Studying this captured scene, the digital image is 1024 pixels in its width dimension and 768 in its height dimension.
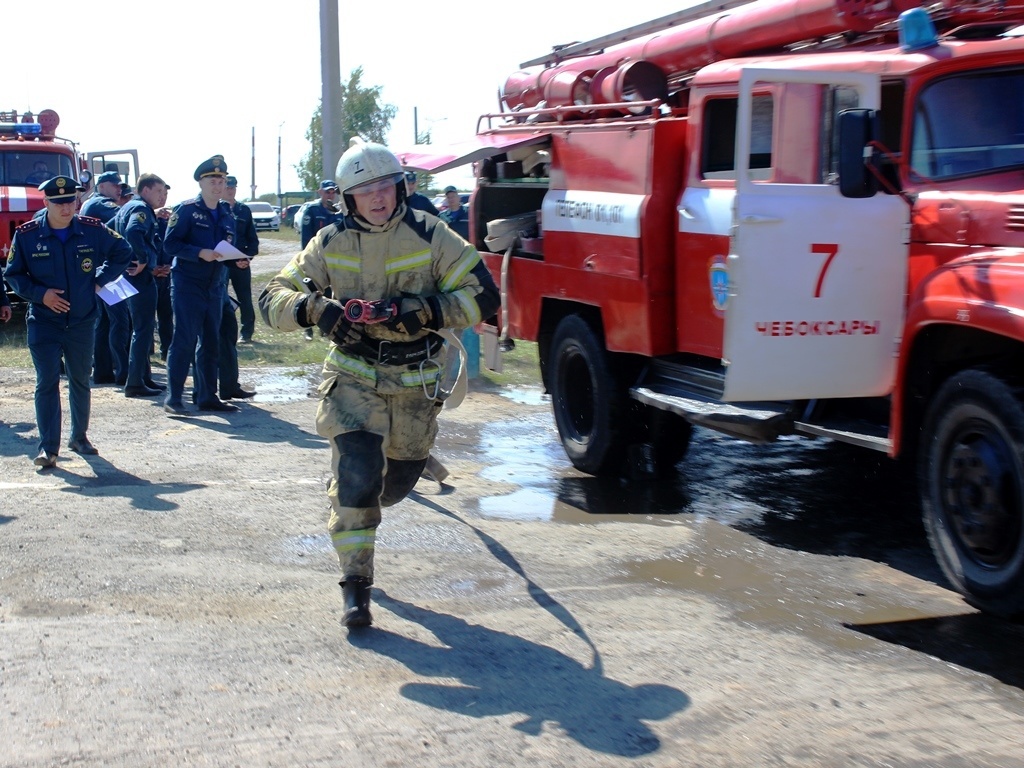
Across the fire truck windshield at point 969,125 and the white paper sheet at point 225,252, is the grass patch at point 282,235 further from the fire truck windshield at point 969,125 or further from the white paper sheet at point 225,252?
the fire truck windshield at point 969,125

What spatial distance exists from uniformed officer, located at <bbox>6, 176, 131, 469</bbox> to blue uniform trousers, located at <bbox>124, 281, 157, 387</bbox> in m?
2.60

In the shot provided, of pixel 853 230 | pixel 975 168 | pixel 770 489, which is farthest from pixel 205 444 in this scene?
pixel 975 168

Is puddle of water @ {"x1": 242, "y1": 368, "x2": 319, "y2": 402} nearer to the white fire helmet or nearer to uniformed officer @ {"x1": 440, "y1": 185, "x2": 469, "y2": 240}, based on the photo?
uniformed officer @ {"x1": 440, "y1": 185, "x2": 469, "y2": 240}

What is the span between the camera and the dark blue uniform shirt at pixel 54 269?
777 centimetres

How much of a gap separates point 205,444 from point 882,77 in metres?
5.22

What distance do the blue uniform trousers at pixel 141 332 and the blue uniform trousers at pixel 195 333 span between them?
82cm

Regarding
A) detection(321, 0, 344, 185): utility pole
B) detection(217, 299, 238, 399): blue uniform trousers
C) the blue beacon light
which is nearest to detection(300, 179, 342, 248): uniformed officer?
detection(321, 0, 344, 185): utility pole

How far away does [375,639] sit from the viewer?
188 inches

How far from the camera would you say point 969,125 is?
5.59m

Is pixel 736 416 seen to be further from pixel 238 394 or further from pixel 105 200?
pixel 105 200

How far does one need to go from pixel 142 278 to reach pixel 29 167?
7.67 metres

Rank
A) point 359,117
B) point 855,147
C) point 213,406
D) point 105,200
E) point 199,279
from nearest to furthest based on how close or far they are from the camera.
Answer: point 855,147, point 199,279, point 213,406, point 105,200, point 359,117

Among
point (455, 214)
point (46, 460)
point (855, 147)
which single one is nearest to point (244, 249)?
point (455, 214)

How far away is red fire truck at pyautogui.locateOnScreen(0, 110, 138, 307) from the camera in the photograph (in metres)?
16.1
